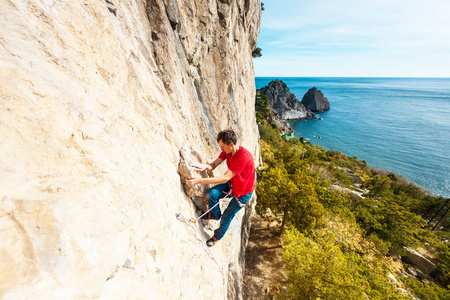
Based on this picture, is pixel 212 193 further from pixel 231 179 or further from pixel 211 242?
pixel 211 242

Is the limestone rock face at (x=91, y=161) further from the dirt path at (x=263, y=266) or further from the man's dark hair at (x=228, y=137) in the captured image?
the dirt path at (x=263, y=266)

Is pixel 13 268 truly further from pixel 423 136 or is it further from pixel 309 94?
pixel 309 94

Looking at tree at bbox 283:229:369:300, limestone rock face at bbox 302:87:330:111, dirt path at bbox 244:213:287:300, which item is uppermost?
limestone rock face at bbox 302:87:330:111

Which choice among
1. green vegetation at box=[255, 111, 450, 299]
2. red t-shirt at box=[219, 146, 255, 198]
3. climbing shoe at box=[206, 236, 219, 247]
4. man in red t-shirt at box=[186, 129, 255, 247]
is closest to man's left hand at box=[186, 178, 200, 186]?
man in red t-shirt at box=[186, 129, 255, 247]

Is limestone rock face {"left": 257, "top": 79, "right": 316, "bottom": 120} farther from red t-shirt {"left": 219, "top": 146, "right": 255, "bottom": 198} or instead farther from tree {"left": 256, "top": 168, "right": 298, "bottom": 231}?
red t-shirt {"left": 219, "top": 146, "right": 255, "bottom": 198}

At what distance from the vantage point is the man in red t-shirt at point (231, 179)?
15.7 feet

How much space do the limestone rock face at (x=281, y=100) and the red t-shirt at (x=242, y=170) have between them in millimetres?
104622

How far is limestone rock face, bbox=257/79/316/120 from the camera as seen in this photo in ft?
340

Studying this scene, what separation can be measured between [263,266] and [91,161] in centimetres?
1640

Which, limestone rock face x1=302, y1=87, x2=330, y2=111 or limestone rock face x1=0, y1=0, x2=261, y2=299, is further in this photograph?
limestone rock face x1=302, y1=87, x2=330, y2=111

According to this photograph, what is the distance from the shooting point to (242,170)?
493 cm

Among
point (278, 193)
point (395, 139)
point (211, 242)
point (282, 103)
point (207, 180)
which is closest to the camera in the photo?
point (207, 180)

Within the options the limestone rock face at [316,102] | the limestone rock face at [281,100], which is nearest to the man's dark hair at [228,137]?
the limestone rock face at [281,100]

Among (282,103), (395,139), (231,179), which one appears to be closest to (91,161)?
(231,179)
